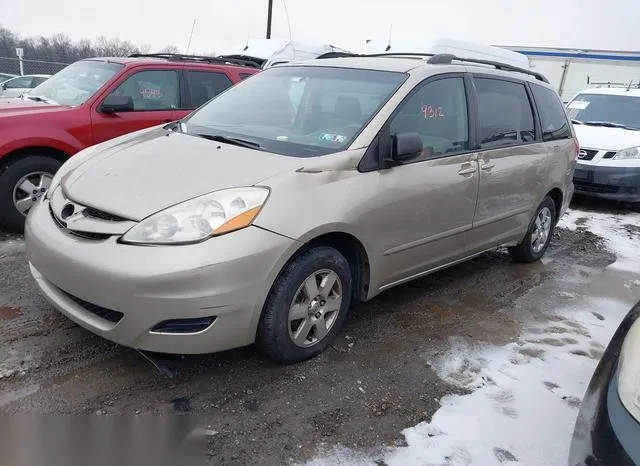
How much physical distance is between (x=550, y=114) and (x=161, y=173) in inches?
151

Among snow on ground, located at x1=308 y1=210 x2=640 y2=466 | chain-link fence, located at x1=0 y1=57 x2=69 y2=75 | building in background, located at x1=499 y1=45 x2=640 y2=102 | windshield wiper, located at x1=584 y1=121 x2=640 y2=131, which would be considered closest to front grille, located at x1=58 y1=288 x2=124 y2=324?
snow on ground, located at x1=308 y1=210 x2=640 y2=466

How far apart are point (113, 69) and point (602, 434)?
567 centimetres

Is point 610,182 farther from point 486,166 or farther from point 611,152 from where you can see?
point 486,166

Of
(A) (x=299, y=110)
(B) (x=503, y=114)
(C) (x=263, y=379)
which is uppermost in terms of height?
(A) (x=299, y=110)

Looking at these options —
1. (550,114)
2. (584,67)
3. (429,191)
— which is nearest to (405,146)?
A: (429,191)

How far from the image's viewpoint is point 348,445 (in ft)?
8.36

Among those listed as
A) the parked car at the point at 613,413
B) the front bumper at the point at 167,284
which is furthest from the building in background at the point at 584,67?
the parked car at the point at 613,413

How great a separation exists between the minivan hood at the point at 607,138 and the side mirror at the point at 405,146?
628cm

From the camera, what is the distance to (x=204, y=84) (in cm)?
649

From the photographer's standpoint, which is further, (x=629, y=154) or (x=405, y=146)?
(x=629, y=154)

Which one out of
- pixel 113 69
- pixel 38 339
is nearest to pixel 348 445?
→ pixel 38 339

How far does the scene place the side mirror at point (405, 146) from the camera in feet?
10.8

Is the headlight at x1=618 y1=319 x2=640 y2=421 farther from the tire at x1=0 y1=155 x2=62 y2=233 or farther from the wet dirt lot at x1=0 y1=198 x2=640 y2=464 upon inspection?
the tire at x1=0 y1=155 x2=62 y2=233

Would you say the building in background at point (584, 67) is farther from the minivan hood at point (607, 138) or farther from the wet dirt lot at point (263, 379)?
the wet dirt lot at point (263, 379)
